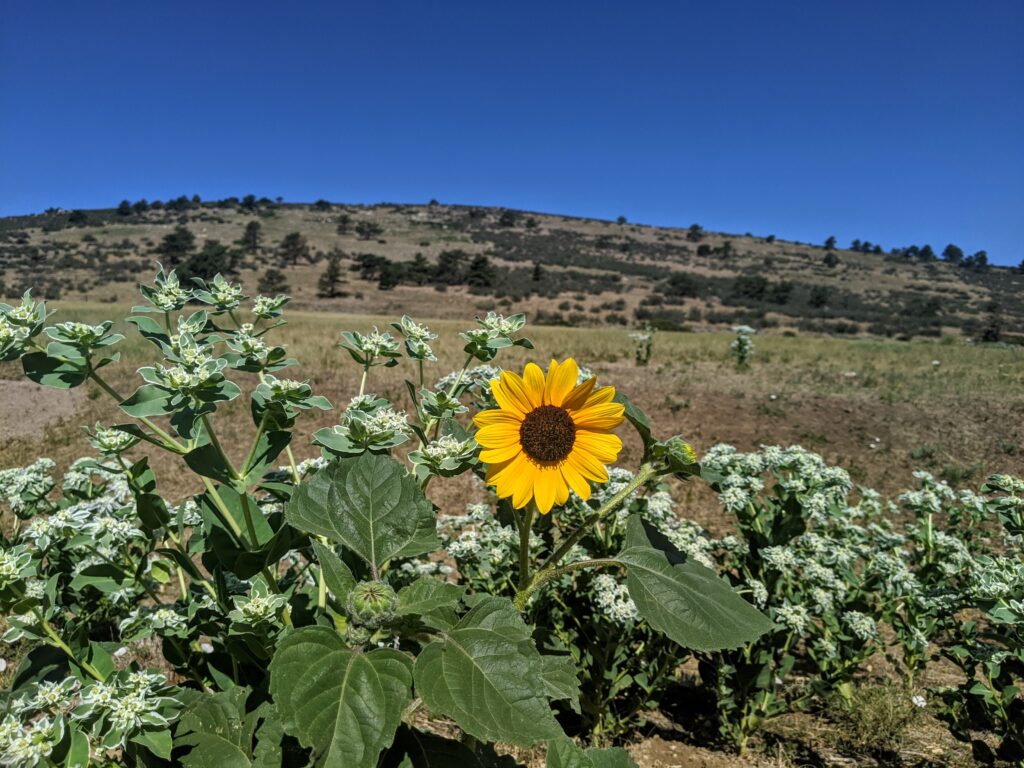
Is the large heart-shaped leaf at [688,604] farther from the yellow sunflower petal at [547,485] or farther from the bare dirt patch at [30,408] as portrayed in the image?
the bare dirt patch at [30,408]

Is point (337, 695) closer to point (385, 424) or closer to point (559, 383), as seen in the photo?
point (385, 424)

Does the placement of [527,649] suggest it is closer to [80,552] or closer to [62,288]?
[80,552]

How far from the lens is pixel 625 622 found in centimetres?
Answer: 228

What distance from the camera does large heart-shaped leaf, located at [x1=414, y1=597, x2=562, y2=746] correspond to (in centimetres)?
94

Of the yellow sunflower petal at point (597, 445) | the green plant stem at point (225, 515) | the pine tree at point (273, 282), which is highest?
the pine tree at point (273, 282)

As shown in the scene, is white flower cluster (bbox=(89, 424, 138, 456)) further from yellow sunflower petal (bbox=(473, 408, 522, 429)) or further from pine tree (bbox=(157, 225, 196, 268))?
pine tree (bbox=(157, 225, 196, 268))

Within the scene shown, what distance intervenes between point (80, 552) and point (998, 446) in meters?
11.8

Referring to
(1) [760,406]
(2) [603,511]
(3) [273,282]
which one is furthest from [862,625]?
(3) [273,282]

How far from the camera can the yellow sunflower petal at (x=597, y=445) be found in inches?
58.1

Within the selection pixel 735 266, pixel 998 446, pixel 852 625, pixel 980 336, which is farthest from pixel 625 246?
pixel 852 625

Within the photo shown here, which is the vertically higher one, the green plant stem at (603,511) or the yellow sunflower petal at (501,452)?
the yellow sunflower petal at (501,452)

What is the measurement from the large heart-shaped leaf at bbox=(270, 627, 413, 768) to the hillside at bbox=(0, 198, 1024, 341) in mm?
33717

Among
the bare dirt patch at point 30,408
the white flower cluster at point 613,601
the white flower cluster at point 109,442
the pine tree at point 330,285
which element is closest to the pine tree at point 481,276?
the pine tree at point 330,285

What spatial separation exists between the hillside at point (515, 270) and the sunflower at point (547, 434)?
33.1 m
